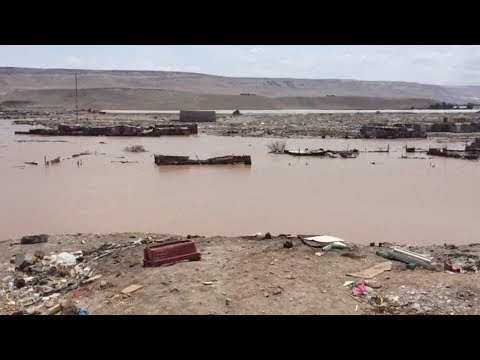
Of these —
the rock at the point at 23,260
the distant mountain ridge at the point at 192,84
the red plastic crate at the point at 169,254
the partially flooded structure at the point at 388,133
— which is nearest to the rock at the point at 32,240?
the rock at the point at 23,260

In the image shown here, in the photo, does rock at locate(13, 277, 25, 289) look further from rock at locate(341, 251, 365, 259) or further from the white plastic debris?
rock at locate(341, 251, 365, 259)

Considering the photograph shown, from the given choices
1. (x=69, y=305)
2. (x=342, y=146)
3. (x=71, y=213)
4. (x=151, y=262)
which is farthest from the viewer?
(x=342, y=146)

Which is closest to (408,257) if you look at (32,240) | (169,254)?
(169,254)

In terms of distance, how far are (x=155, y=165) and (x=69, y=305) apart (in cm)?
1515

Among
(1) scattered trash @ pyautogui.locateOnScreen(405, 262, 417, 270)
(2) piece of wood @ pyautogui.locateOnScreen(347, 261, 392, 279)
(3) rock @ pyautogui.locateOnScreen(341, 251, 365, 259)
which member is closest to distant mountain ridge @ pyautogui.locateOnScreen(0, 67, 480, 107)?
(3) rock @ pyautogui.locateOnScreen(341, 251, 365, 259)

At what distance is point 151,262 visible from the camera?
283 inches

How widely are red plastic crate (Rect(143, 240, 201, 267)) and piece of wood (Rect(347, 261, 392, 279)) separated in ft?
8.36

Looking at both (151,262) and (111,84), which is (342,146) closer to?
(151,262)

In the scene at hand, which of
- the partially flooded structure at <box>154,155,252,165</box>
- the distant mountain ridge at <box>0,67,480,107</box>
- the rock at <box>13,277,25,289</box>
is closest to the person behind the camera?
the rock at <box>13,277,25,289</box>

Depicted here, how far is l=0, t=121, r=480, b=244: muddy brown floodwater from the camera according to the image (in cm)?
1138

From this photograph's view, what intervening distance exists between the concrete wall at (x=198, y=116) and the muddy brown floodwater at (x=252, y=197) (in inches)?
929

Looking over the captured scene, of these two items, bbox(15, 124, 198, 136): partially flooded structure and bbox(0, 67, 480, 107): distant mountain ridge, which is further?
bbox(0, 67, 480, 107): distant mountain ridge

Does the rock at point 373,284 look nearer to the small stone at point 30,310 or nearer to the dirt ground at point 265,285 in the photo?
the dirt ground at point 265,285
